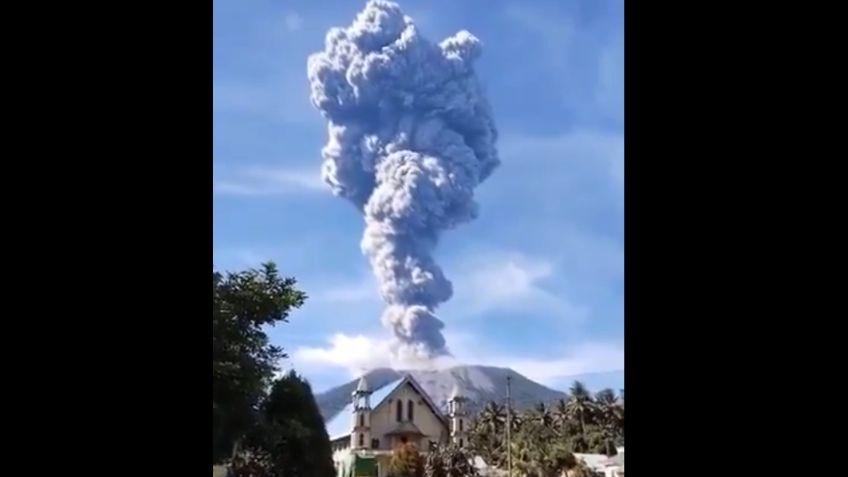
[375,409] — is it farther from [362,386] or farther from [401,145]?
[401,145]

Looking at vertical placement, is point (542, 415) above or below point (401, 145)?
below

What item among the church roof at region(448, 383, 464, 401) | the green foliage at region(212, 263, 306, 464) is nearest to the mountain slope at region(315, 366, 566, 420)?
the church roof at region(448, 383, 464, 401)

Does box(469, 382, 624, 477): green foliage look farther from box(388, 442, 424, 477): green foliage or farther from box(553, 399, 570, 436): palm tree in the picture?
box(388, 442, 424, 477): green foliage

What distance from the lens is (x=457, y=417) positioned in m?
1.71

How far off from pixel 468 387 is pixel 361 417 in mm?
210

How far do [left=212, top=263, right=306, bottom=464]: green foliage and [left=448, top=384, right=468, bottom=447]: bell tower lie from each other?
1.10ft

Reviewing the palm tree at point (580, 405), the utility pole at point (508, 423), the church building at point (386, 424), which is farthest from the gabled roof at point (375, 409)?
the palm tree at point (580, 405)

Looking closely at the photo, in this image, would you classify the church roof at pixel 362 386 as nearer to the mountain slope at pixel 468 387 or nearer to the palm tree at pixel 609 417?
the mountain slope at pixel 468 387

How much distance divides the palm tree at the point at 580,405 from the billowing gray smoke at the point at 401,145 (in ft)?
0.99

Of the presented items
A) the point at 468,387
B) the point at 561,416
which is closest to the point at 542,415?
the point at 561,416

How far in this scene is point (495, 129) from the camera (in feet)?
5.73

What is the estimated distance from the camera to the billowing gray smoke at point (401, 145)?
5.71ft
